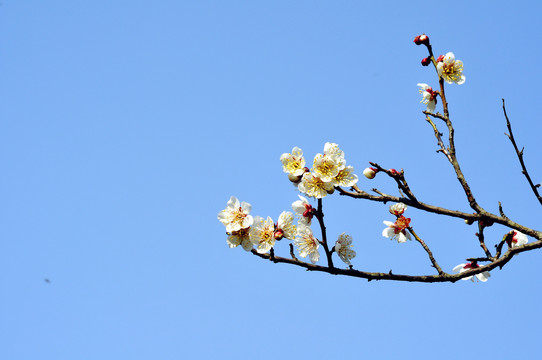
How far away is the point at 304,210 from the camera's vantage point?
292 centimetres

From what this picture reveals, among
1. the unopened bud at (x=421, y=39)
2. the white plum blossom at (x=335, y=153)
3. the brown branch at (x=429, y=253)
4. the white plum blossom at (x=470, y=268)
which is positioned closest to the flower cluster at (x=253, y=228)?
the white plum blossom at (x=335, y=153)

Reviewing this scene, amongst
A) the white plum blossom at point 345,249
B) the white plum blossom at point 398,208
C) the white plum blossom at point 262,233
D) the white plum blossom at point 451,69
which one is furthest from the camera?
the white plum blossom at point 451,69

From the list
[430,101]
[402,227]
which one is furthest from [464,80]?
[402,227]

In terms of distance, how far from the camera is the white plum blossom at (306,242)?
113 inches

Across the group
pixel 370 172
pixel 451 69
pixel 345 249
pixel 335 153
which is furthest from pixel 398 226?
pixel 451 69

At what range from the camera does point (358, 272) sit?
2.45 metres

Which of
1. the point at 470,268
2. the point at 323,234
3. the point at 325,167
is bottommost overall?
the point at 470,268

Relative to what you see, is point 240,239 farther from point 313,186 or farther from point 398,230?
point 398,230

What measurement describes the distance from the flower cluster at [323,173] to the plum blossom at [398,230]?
698 mm

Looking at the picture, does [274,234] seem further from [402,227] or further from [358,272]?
[402,227]

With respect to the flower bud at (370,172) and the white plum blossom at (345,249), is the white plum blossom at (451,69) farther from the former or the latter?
the white plum blossom at (345,249)

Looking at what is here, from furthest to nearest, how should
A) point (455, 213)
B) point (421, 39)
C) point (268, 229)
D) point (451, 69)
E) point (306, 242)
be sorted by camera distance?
point (451, 69), point (421, 39), point (306, 242), point (268, 229), point (455, 213)

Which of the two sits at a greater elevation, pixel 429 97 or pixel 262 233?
pixel 429 97

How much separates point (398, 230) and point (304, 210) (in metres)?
0.73
